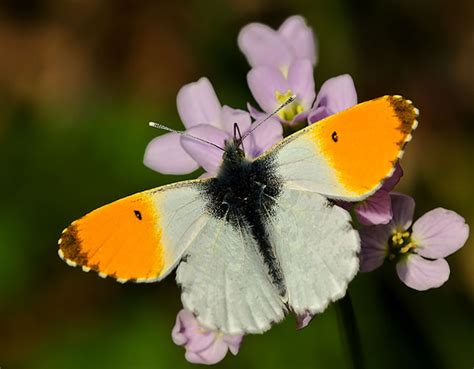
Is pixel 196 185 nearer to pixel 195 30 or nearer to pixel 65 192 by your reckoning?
pixel 65 192

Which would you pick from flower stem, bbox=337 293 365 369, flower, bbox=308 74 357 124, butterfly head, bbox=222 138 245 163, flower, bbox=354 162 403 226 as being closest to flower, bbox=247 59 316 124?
flower, bbox=308 74 357 124

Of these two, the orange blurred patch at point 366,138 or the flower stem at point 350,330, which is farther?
the flower stem at point 350,330

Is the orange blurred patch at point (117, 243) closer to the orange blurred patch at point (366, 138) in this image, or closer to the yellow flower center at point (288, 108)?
the orange blurred patch at point (366, 138)

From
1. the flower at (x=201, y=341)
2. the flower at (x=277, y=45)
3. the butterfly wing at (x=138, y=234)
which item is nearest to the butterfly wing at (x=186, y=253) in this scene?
the butterfly wing at (x=138, y=234)

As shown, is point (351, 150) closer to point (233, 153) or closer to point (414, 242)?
point (233, 153)

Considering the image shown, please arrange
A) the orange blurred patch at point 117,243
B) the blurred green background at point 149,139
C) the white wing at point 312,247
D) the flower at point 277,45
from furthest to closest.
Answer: the blurred green background at point 149,139 < the flower at point 277,45 < the orange blurred patch at point 117,243 < the white wing at point 312,247

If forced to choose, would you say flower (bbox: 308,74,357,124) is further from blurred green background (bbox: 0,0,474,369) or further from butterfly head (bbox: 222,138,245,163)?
blurred green background (bbox: 0,0,474,369)

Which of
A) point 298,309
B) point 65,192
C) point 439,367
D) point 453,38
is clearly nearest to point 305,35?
point 298,309
